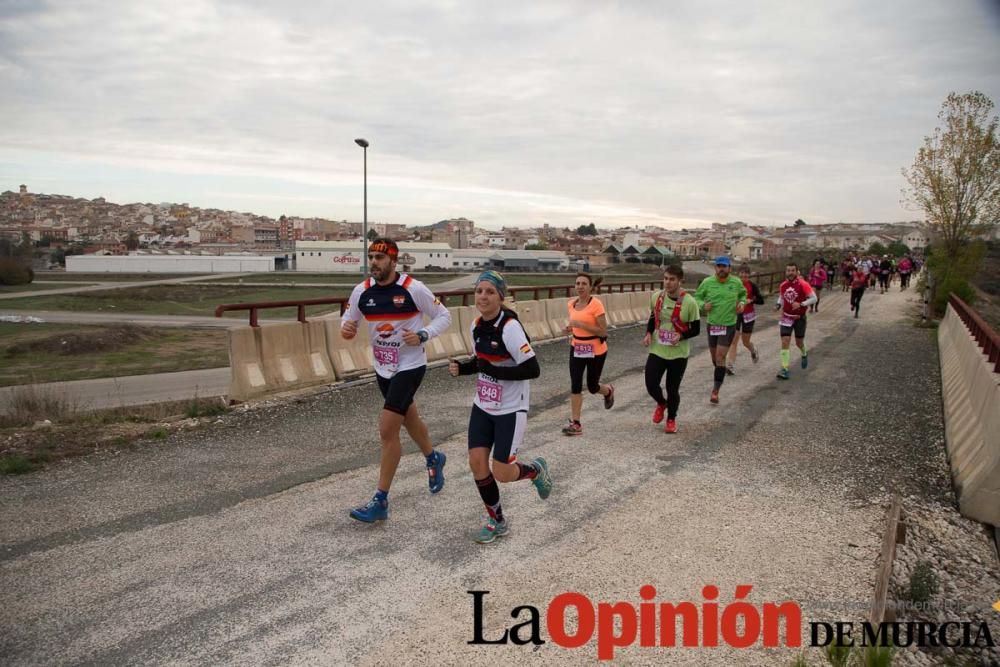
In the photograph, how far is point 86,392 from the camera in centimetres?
1836

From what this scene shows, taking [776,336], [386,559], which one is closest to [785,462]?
[386,559]

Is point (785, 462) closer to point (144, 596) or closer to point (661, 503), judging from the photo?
point (661, 503)

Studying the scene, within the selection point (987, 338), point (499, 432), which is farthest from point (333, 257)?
point (499, 432)

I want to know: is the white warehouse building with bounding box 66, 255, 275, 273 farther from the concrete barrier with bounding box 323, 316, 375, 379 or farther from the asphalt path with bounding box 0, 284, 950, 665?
the asphalt path with bounding box 0, 284, 950, 665

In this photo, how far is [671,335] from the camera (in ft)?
26.3

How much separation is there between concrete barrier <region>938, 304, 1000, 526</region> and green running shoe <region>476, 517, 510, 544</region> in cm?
399

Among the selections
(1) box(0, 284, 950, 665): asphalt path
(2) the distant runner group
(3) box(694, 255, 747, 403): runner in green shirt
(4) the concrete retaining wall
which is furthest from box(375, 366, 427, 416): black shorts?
(3) box(694, 255, 747, 403): runner in green shirt

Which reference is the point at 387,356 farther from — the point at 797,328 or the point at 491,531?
the point at 797,328

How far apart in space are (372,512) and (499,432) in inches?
48.6

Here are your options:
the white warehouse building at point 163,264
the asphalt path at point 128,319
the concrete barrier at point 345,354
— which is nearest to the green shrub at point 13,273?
the asphalt path at point 128,319

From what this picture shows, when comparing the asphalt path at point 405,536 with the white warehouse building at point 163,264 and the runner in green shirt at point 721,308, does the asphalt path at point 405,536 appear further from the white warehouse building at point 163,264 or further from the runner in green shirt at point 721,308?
the white warehouse building at point 163,264

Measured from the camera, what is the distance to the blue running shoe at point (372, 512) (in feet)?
17.1

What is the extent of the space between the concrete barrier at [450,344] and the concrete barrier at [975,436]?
26.7 ft

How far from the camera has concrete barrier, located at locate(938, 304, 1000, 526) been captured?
18.4ft
